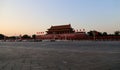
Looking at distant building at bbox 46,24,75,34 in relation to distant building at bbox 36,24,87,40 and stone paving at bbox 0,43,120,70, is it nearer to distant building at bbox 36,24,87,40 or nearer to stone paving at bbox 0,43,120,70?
distant building at bbox 36,24,87,40

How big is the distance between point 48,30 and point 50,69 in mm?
137519

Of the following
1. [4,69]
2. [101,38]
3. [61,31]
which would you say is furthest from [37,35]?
[4,69]

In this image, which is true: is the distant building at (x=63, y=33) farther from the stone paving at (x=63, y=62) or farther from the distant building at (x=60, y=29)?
the stone paving at (x=63, y=62)

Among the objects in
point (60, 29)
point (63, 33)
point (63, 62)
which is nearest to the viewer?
point (63, 62)

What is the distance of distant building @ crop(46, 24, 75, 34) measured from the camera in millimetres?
134325

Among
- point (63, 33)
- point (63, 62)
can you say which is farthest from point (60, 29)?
point (63, 62)

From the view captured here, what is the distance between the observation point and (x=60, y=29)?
13925 cm

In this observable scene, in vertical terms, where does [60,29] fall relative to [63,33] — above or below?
above

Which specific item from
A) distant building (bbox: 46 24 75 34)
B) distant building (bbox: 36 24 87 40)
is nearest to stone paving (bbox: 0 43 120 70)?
distant building (bbox: 36 24 87 40)

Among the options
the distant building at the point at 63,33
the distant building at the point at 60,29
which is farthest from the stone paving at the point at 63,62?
the distant building at the point at 60,29

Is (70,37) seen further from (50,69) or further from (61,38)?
(50,69)

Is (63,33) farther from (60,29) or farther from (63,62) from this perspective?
(63,62)

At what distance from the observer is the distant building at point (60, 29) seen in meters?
134

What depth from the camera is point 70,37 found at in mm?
129750
